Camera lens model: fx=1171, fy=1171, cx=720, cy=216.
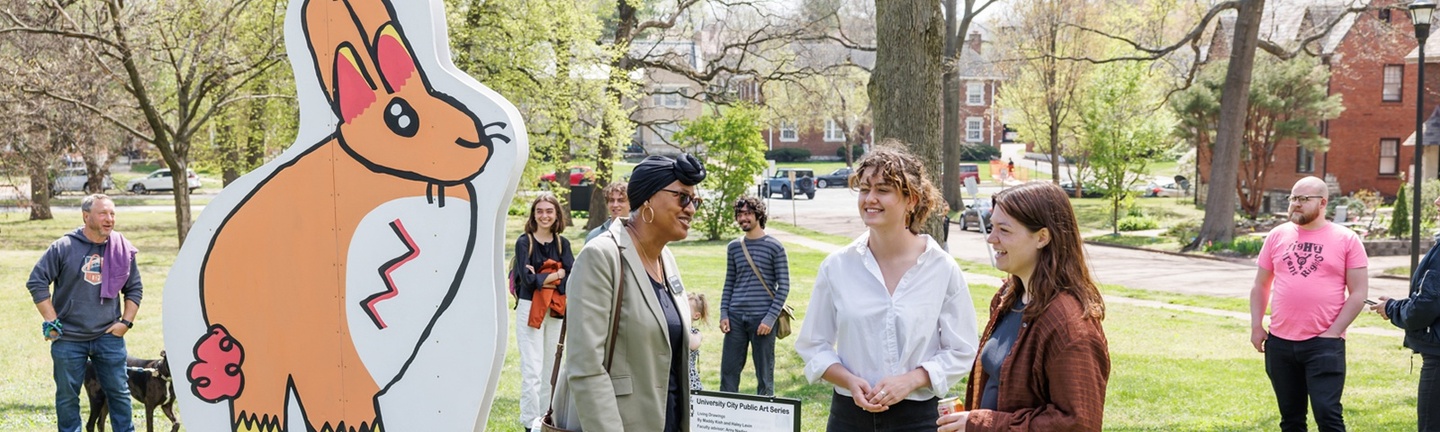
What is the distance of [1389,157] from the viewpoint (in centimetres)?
4209

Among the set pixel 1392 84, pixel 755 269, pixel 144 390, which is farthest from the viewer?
pixel 1392 84

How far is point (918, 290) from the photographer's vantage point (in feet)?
13.8

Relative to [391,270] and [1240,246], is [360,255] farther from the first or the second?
[1240,246]

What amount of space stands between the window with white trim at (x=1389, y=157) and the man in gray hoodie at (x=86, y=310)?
146 feet

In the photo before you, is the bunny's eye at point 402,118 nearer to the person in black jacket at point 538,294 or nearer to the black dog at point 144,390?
the person in black jacket at point 538,294

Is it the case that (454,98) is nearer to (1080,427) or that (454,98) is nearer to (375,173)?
(375,173)

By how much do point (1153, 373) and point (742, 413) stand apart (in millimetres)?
6839

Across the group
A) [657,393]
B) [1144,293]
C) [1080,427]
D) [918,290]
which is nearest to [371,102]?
[657,393]

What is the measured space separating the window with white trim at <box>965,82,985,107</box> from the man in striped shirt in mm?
77380

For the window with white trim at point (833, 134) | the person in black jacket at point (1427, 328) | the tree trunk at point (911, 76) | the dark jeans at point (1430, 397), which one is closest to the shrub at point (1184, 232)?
the tree trunk at point (911, 76)

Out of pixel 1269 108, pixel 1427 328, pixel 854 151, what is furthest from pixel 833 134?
pixel 1427 328

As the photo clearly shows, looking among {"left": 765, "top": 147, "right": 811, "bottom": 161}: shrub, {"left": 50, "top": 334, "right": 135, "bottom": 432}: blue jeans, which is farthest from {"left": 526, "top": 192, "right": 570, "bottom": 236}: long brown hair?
{"left": 765, "top": 147, "right": 811, "bottom": 161}: shrub

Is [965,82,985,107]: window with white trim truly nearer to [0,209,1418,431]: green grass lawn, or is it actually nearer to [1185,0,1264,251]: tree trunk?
[1185,0,1264,251]: tree trunk

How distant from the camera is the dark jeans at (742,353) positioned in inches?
307
